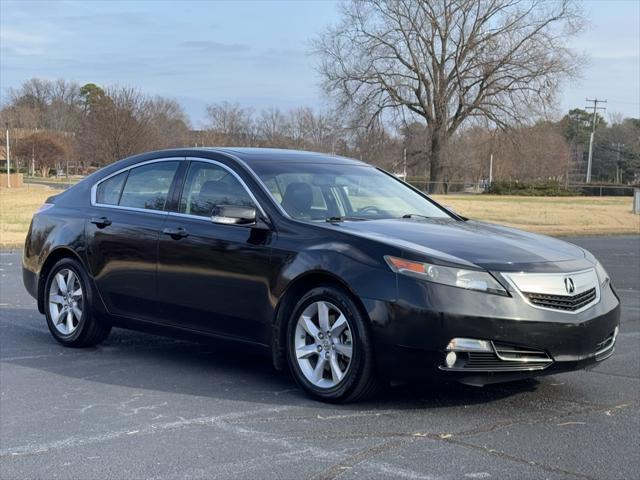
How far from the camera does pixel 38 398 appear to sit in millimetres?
5262

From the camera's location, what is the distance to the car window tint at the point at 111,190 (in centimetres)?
673

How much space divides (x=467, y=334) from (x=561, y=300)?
26.3 inches

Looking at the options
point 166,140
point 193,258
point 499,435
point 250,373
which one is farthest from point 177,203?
point 166,140

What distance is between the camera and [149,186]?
646 centimetres

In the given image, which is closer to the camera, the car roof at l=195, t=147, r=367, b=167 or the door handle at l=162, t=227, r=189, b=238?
the door handle at l=162, t=227, r=189, b=238

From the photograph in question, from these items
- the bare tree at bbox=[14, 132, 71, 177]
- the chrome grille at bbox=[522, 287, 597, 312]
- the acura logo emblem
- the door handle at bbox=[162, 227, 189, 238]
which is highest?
the bare tree at bbox=[14, 132, 71, 177]

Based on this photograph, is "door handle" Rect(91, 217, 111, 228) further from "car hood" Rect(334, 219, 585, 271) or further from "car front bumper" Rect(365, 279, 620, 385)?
"car front bumper" Rect(365, 279, 620, 385)

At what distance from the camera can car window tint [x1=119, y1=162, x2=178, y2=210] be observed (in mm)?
6289

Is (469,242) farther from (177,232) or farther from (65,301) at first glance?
(65,301)

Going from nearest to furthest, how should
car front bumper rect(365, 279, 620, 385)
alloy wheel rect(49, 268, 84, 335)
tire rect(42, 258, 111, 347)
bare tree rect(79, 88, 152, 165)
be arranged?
car front bumper rect(365, 279, 620, 385) < tire rect(42, 258, 111, 347) < alloy wheel rect(49, 268, 84, 335) < bare tree rect(79, 88, 152, 165)

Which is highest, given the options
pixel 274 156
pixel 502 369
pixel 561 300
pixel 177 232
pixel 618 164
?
pixel 618 164

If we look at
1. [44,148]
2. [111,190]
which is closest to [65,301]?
[111,190]

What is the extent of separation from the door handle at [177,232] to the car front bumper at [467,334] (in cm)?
176

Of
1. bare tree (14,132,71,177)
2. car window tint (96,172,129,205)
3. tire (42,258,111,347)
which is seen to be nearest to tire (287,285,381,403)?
tire (42,258,111,347)
